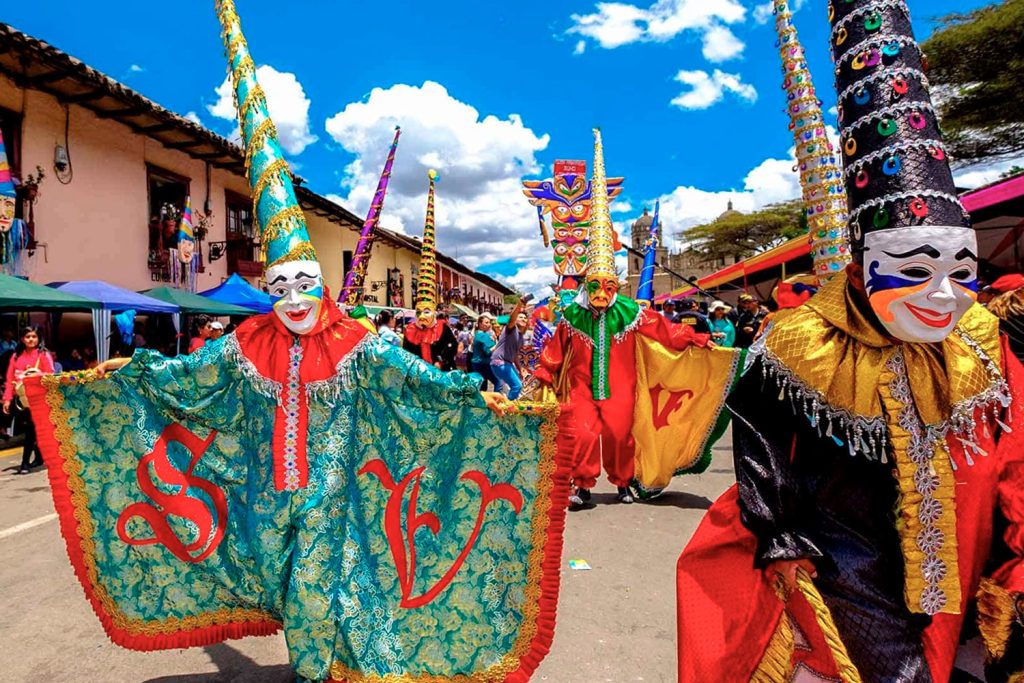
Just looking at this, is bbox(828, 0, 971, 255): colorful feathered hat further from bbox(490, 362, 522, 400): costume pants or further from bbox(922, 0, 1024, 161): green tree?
bbox(922, 0, 1024, 161): green tree

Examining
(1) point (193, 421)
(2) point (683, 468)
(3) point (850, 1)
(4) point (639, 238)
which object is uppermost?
(4) point (639, 238)

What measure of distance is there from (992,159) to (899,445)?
651 inches

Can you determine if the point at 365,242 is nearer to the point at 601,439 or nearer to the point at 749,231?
the point at 601,439

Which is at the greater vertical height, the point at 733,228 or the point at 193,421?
the point at 733,228

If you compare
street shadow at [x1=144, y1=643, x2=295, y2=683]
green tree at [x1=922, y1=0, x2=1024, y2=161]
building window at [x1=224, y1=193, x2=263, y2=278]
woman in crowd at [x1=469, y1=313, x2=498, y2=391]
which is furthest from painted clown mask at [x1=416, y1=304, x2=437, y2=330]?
green tree at [x1=922, y1=0, x2=1024, y2=161]

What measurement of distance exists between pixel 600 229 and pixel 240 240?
508 inches

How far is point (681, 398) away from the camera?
5379 millimetres

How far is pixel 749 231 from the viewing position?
38.3 m

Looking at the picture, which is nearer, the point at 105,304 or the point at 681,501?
the point at 681,501

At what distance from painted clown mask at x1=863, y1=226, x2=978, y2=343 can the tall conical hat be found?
3632mm

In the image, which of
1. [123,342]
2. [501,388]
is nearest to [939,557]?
[501,388]

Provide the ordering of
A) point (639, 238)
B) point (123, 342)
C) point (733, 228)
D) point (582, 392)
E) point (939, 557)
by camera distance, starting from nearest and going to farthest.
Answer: point (939, 557)
point (582, 392)
point (123, 342)
point (733, 228)
point (639, 238)

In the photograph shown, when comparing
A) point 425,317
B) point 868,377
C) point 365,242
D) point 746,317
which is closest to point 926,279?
point 868,377

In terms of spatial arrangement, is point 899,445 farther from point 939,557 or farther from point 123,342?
point 123,342
